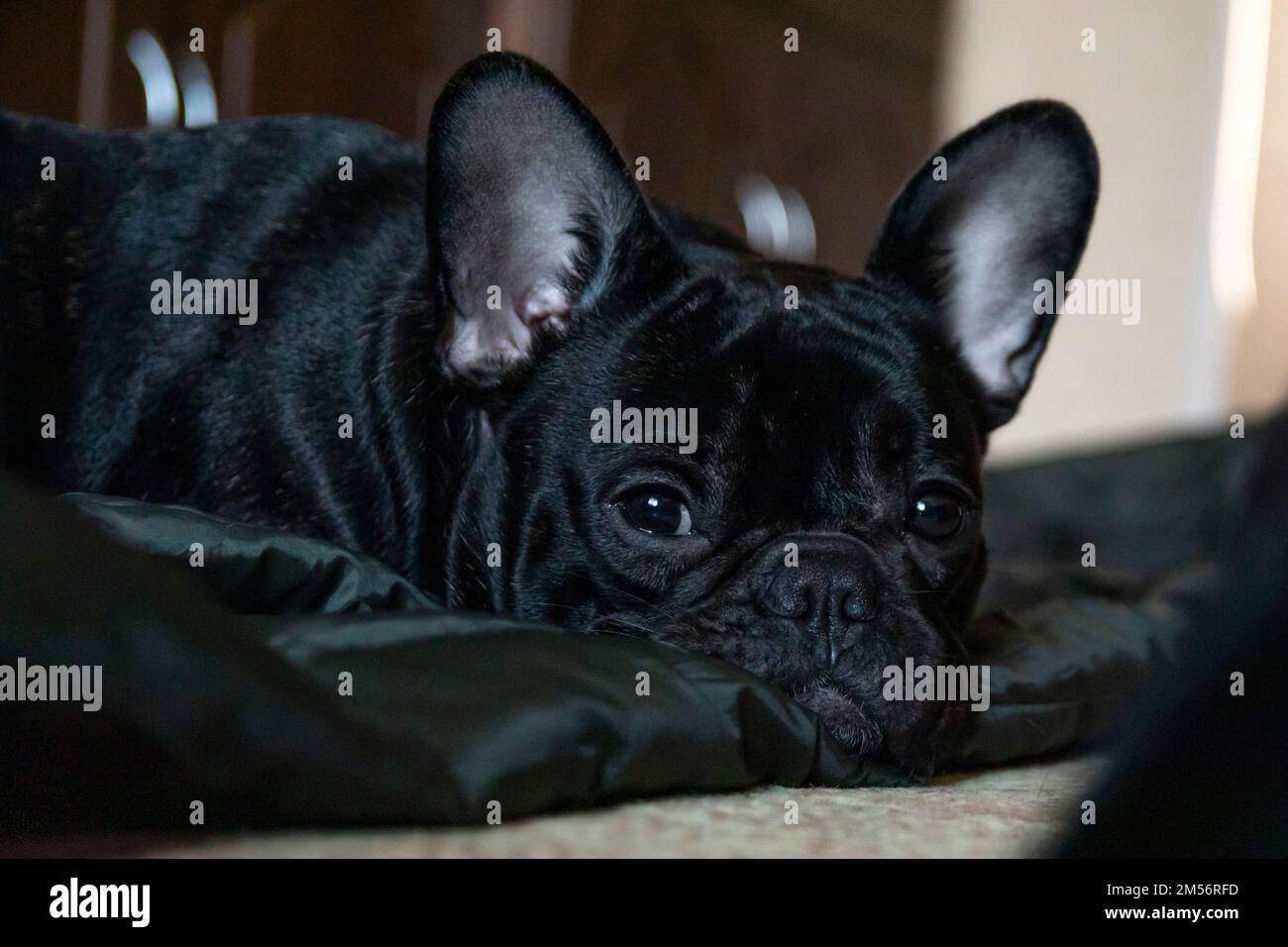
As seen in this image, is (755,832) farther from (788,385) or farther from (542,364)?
(542,364)

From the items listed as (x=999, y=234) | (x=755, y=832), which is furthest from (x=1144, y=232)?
(x=755, y=832)

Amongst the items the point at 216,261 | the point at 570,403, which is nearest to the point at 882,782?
the point at 570,403

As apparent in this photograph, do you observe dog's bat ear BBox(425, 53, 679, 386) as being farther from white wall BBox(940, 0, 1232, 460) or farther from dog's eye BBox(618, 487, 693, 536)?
white wall BBox(940, 0, 1232, 460)

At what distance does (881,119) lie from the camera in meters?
5.45

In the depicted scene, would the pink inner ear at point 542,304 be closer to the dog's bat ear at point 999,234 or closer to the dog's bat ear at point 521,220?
the dog's bat ear at point 521,220

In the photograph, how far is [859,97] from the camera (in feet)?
17.4

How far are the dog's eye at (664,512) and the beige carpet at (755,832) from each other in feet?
1.22

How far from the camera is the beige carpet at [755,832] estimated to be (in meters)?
0.83

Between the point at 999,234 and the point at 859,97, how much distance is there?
3.55 metres

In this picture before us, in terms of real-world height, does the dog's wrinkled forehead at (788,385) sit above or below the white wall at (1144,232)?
below

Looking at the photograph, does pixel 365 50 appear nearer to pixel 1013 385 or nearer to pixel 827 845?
pixel 1013 385

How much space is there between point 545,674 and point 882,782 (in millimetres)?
430

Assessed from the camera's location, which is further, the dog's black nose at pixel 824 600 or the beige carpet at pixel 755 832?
the dog's black nose at pixel 824 600

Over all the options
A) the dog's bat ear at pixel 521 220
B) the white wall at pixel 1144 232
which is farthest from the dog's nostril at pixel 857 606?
the white wall at pixel 1144 232
